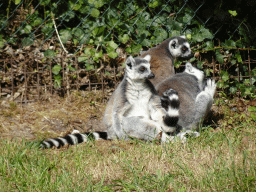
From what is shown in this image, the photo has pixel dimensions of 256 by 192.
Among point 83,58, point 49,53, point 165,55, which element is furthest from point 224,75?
point 49,53

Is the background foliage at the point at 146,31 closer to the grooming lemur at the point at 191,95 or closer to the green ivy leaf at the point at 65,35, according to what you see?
the green ivy leaf at the point at 65,35

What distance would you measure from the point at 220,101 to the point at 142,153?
2152 mm

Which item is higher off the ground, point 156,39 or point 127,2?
point 127,2

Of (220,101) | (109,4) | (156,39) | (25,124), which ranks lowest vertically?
(25,124)

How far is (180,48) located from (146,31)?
61 cm

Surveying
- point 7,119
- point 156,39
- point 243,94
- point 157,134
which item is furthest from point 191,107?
point 7,119

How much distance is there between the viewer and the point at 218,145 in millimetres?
2738

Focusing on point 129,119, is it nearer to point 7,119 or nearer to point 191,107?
point 191,107

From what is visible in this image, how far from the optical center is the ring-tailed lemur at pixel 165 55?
4.75 m

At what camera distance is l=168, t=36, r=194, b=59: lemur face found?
457cm

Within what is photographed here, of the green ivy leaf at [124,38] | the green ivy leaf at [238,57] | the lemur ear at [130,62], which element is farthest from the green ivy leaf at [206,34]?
the lemur ear at [130,62]

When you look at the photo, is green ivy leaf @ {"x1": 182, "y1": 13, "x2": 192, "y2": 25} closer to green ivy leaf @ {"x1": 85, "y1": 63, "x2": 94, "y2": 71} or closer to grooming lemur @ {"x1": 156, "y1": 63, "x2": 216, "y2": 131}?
grooming lemur @ {"x1": 156, "y1": 63, "x2": 216, "y2": 131}

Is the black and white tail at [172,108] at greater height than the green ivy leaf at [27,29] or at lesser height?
lesser

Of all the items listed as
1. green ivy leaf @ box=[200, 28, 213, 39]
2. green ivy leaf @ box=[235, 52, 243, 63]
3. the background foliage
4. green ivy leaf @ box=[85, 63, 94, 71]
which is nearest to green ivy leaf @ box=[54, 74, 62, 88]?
the background foliage
